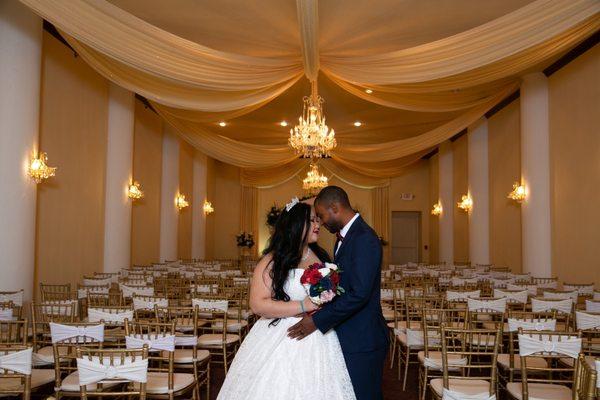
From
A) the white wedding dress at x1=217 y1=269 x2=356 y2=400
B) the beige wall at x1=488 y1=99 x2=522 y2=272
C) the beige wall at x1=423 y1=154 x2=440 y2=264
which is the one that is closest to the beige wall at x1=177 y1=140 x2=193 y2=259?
the beige wall at x1=423 y1=154 x2=440 y2=264

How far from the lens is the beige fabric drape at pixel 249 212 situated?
68.3 feet

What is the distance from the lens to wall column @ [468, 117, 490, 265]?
46.7 ft

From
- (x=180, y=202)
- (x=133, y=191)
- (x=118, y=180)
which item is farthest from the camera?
(x=180, y=202)

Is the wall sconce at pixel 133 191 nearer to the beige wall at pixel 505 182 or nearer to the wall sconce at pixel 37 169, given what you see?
the wall sconce at pixel 37 169

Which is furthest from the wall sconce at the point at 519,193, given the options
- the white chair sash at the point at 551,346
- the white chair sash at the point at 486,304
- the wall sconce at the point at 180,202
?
Answer: the wall sconce at the point at 180,202

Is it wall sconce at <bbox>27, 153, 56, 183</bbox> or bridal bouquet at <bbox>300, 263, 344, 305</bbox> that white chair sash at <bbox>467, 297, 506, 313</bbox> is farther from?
wall sconce at <bbox>27, 153, 56, 183</bbox>

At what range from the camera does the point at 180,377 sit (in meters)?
4.28

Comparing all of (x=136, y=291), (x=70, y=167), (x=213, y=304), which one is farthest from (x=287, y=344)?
(x=70, y=167)

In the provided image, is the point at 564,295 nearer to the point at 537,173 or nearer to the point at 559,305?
the point at 559,305

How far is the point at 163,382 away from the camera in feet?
13.5

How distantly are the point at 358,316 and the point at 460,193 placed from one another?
47.9 ft

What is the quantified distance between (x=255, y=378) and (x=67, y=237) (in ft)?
24.4

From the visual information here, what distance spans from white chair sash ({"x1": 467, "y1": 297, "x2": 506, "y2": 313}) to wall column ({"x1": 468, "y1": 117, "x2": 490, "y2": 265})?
879cm

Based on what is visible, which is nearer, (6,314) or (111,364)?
(111,364)
